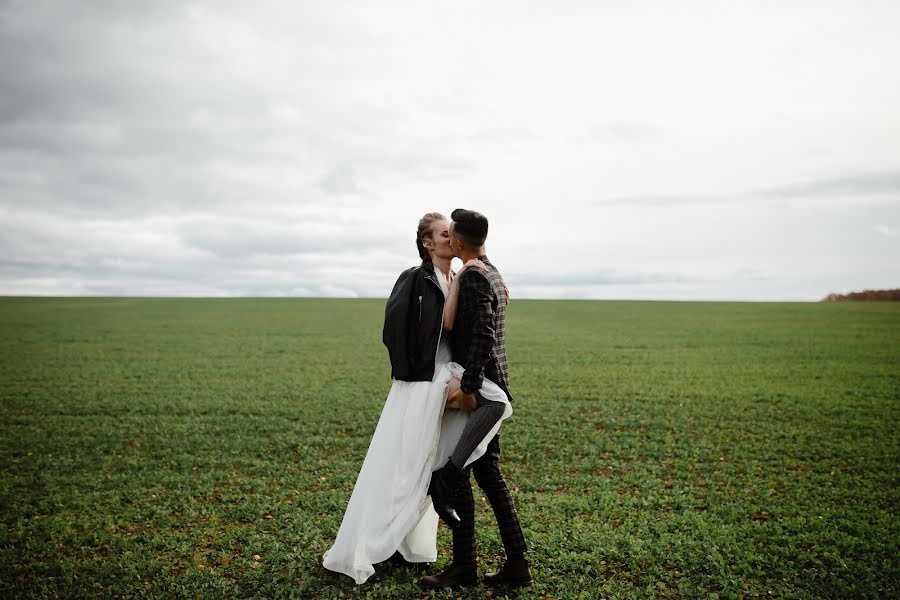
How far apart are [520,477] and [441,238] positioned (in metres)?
5.31

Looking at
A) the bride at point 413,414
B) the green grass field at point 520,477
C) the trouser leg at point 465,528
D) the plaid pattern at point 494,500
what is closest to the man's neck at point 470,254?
the bride at point 413,414

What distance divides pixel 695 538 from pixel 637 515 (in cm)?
88

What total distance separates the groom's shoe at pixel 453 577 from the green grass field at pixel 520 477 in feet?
0.35

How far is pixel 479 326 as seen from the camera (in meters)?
4.34

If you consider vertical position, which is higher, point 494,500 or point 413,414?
point 413,414

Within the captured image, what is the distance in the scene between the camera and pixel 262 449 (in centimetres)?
1045

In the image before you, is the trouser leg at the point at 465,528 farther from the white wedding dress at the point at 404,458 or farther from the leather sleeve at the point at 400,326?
the leather sleeve at the point at 400,326

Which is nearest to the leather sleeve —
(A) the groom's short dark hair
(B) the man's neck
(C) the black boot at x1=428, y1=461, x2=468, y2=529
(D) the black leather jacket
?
(D) the black leather jacket

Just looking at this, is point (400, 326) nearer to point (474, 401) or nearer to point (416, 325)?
point (416, 325)

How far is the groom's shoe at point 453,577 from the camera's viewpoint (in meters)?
5.04

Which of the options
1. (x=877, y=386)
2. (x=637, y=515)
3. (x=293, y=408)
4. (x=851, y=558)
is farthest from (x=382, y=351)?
(x=851, y=558)

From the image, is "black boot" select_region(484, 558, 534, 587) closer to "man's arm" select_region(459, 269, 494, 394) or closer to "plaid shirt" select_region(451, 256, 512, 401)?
"plaid shirt" select_region(451, 256, 512, 401)

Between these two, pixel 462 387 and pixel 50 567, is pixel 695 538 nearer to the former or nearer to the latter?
pixel 462 387

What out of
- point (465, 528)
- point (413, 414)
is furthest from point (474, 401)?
point (465, 528)
